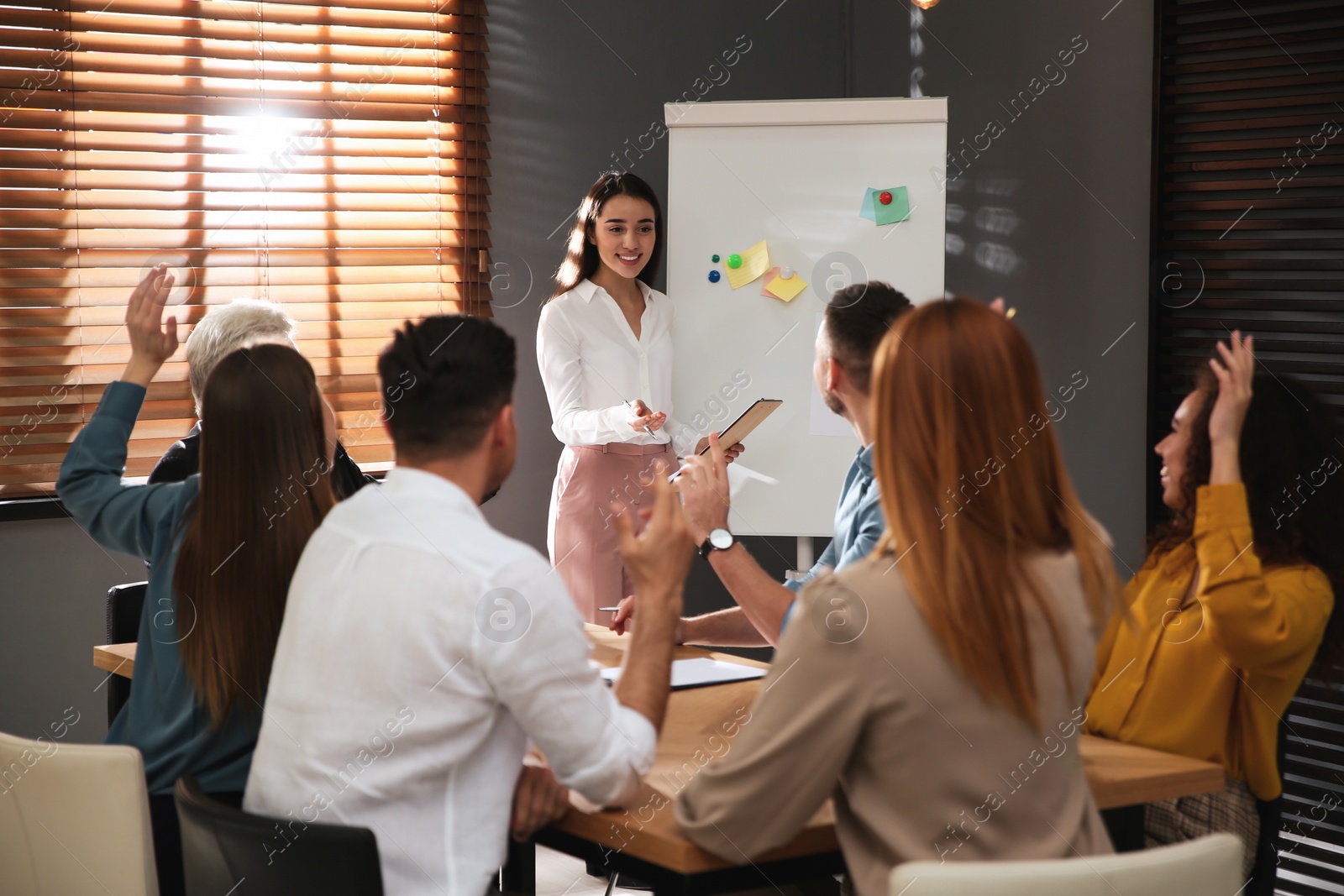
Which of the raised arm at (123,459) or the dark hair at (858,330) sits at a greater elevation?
the dark hair at (858,330)

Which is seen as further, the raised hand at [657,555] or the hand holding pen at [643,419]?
the hand holding pen at [643,419]

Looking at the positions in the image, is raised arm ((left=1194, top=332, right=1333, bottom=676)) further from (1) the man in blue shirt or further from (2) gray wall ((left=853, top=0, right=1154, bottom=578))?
(2) gray wall ((left=853, top=0, right=1154, bottom=578))

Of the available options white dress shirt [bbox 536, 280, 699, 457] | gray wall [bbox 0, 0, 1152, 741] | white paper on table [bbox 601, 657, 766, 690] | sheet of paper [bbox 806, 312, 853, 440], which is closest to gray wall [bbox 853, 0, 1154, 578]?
gray wall [bbox 0, 0, 1152, 741]

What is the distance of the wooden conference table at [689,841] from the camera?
1410 mm

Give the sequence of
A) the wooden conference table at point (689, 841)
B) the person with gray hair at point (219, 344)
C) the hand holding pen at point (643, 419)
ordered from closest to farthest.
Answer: the wooden conference table at point (689, 841)
the person with gray hair at point (219, 344)
the hand holding pen at point (643, 419)

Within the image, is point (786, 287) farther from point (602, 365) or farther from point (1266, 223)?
point (1266, 223)

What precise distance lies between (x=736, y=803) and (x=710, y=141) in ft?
9.19

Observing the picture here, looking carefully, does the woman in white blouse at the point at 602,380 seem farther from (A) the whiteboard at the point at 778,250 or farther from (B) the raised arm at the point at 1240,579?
(B) the raised arm at the point at 1240,579

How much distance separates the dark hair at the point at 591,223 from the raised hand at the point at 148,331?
1.75m

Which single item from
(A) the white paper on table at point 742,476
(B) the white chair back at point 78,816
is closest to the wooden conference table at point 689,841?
(B) the white chair back at point 78,816

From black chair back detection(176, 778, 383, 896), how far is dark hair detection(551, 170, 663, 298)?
2.48 meters

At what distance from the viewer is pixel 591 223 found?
370cm

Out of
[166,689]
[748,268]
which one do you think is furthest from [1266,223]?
[166,689]

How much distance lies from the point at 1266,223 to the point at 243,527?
2810 mm
